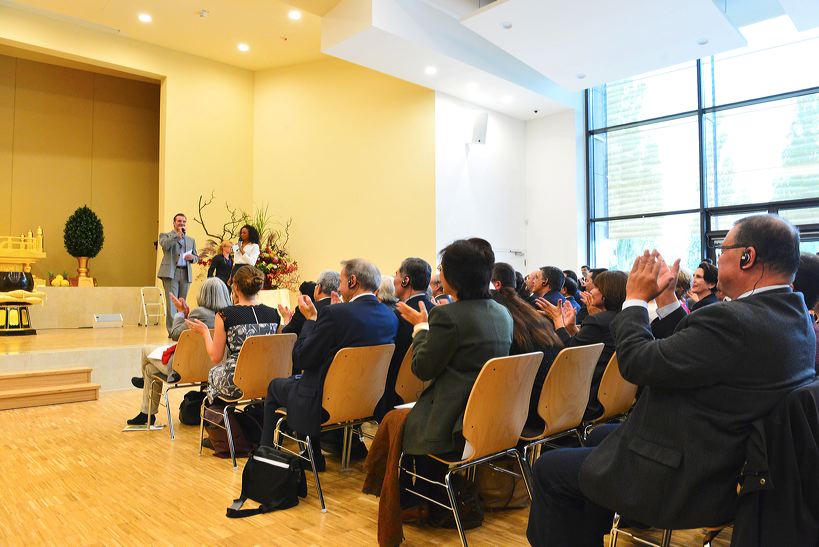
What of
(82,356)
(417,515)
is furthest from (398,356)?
(82,356)

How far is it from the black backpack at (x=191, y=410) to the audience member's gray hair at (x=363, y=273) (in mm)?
2205

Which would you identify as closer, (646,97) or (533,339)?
(533,339)

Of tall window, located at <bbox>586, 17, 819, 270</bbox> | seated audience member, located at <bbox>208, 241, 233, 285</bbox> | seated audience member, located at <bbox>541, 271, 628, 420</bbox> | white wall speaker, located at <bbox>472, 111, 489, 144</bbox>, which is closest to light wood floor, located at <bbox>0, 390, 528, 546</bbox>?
seated audience member, located at <bbox>541, 271, 628, 420</bbox>

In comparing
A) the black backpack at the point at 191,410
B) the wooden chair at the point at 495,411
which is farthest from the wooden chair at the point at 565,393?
the black backpack at the point at 191,410

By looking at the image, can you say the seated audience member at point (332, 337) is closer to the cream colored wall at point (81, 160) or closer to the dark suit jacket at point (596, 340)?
the dark suit jacket at point (596, 340)

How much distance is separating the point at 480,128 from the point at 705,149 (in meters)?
3.49

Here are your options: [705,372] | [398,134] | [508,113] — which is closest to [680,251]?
[508,113]

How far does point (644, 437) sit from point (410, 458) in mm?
1283

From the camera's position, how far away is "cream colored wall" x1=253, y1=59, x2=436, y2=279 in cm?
887

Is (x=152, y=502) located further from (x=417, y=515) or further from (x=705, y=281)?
(x=705, y=281)

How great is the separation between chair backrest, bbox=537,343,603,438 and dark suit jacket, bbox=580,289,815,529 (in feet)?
2.85

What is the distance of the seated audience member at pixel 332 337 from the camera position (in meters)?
2.92

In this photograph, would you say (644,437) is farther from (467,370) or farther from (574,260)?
(574,260)

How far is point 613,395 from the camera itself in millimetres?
2957
